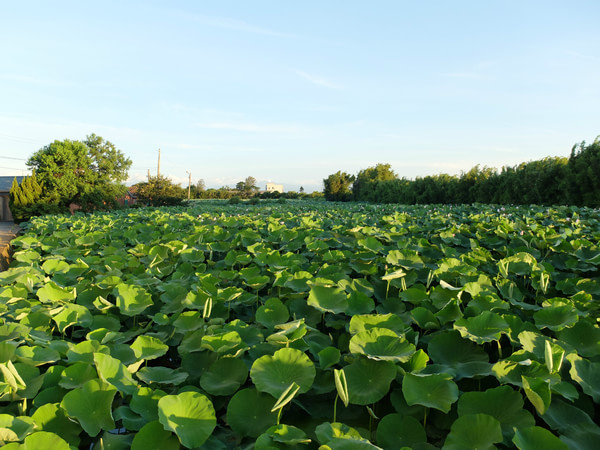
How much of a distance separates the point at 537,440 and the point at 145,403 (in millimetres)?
806

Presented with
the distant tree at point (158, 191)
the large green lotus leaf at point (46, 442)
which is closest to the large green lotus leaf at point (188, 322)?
the large green lotus leaf at point (46, 442)

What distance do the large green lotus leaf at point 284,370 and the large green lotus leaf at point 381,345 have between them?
0.40 ft

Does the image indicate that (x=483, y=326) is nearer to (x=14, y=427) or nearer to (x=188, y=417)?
(x=188, y=417)

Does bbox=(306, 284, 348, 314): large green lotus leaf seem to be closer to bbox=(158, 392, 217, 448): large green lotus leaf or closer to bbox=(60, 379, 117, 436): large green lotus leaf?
bbox=(158, 392, 217, 448): large green lotus leaf

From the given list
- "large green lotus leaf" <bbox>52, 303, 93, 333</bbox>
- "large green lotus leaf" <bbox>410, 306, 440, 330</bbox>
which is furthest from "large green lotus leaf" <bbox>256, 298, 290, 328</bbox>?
"large green lotus leaf" <bbox>52, 303, 93, 333</bbox>

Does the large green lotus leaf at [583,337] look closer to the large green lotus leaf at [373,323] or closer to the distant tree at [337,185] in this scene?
the large green lotus leaf at [373,323]

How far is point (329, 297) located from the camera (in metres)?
1.29

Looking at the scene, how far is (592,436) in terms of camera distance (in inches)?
28.5

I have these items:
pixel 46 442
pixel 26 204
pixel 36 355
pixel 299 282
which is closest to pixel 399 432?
pixel 46 442

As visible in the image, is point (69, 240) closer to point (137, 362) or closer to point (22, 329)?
point (22, 329)

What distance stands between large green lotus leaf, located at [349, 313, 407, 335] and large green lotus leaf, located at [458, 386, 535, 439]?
29cm

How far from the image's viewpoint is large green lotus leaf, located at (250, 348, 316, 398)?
2.68 ft

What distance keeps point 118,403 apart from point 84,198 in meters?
22.2

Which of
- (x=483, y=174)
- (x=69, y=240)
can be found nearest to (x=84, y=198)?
(x=69, y=240)
